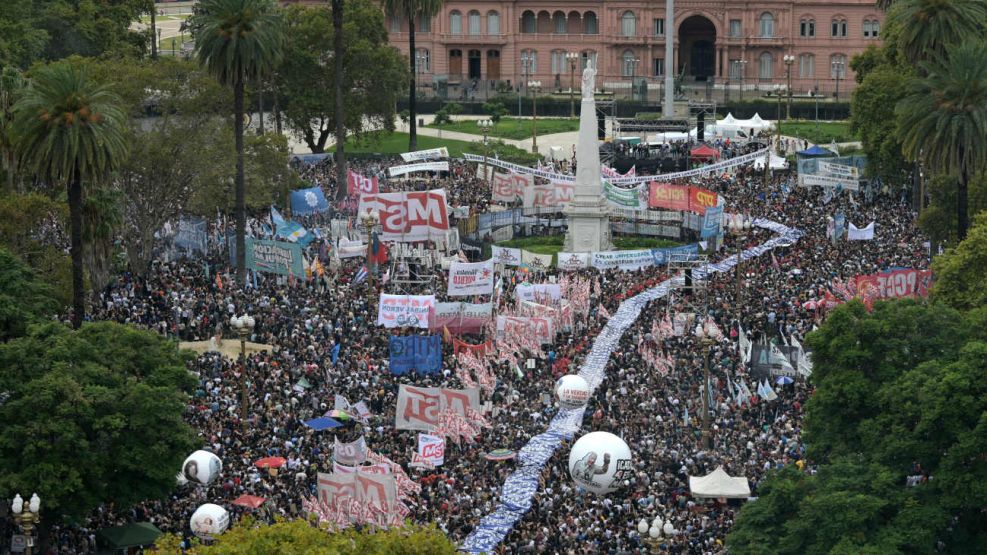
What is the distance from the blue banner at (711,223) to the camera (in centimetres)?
8031

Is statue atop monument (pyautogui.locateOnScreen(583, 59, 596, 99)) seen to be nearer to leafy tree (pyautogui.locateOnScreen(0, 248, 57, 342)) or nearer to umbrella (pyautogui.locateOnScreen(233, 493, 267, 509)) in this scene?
leafy tree (pyautogui.locateOnScreen(0, 248, 57, 342))

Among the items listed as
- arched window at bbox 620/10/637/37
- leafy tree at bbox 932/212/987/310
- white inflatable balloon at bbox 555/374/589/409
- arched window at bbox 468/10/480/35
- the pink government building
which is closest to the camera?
white inflatable balloon at bbox 555/374/589/409

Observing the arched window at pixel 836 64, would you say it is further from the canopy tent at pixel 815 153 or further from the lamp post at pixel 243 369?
the lamp post at pixel 243 369

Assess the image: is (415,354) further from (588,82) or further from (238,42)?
(588,82)

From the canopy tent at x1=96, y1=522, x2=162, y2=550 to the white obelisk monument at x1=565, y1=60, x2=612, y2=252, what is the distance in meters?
39.0

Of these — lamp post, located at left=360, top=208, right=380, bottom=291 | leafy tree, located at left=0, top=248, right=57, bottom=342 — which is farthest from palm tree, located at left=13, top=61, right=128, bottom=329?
lamp post, located at left=360, top=208, right=380, bottom=291

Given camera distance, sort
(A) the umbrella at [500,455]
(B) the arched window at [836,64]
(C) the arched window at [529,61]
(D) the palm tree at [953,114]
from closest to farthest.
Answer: (A) the umbrella at [500,455]
(D) the palm tree at [953,114]
(B) the arched window at [836,64]
(C) the arched window at [529,61]

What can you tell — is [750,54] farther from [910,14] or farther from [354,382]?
[354,382]

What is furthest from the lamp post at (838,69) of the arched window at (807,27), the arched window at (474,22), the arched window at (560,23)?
the arched window at (474,22)

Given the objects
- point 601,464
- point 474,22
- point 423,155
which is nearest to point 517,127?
point 474,22

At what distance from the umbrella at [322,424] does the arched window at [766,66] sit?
10136cm

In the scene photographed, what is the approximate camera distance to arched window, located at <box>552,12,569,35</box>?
155000mm

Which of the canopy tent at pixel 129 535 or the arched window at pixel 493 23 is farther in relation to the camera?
the arched window at pixel 493 23

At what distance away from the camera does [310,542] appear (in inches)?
1505
